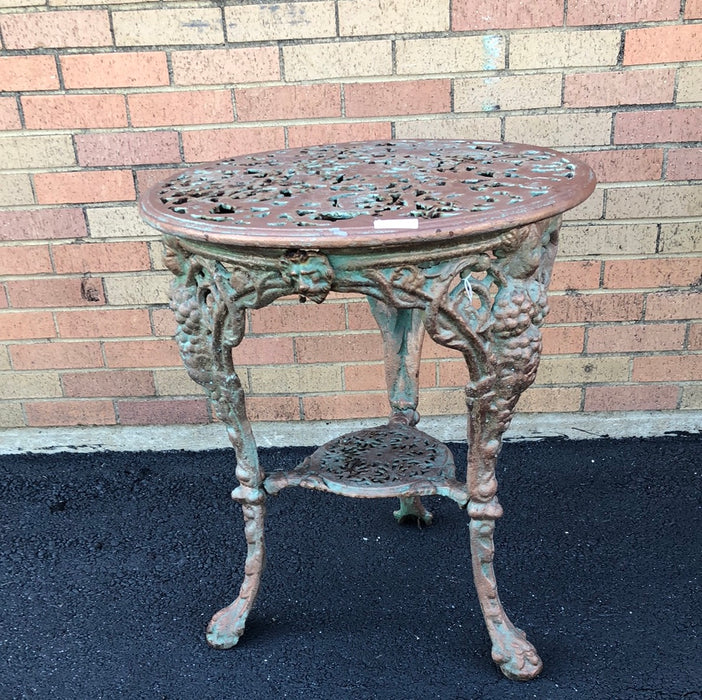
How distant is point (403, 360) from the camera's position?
229 centimetres

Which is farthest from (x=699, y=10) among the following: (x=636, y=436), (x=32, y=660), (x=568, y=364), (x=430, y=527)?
(x=32, y=660)

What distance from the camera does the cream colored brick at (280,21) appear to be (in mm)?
2326

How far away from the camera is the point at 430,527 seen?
2434 mm

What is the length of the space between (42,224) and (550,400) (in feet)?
6.44

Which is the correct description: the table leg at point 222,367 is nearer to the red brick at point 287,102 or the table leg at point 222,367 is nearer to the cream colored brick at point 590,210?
the red brick at point 287,102

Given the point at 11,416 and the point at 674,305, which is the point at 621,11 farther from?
the point at 11,416

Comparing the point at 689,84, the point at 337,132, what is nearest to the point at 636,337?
the point at 689,84

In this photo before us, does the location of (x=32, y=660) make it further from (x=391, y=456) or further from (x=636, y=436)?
(x=636, y=436)

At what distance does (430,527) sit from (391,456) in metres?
0.44

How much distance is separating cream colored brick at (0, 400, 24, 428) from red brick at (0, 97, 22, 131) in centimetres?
106

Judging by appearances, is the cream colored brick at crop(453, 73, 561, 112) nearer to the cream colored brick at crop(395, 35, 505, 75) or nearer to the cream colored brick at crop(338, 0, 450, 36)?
the cream colored brick at crop(395, 35, 505, 75)

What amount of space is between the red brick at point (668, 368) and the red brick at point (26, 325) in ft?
7.17

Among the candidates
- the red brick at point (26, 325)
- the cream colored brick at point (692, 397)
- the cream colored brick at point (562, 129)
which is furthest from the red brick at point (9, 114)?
the cream colored brick at point (692, 397)

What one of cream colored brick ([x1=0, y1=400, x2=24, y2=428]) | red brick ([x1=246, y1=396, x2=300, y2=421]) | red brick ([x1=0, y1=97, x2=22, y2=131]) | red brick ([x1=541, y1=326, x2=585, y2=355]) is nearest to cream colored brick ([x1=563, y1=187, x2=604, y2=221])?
red brick ([x1=541, y1=326, x2=585, y2=355])
